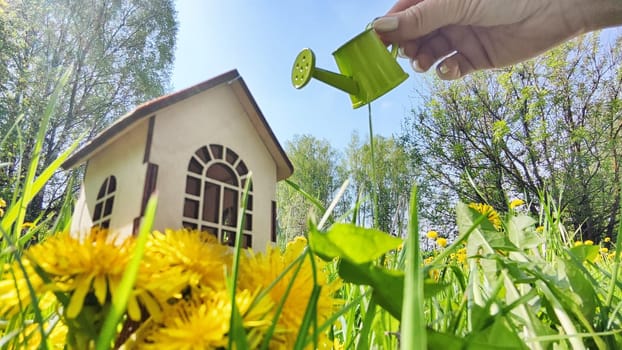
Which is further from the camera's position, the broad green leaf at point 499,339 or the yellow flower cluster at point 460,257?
the yellow flower cluster at point 460,257

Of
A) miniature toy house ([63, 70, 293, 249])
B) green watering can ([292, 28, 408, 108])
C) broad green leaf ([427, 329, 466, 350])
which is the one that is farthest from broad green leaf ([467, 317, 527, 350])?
green watering can ([292, 28, 408, 108])

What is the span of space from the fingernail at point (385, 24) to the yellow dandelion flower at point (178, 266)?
23.5 inches

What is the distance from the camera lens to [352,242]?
16 cm

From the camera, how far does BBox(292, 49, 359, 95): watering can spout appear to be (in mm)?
413

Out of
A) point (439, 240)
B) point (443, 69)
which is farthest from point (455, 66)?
point (439, 240)

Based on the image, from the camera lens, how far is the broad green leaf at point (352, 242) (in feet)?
0.51

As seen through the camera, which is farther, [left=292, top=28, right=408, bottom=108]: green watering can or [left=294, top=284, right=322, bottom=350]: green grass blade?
[left=292, top=28, right=408, bottom=108]: green watering can

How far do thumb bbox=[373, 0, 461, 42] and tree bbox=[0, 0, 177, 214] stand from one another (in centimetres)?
740

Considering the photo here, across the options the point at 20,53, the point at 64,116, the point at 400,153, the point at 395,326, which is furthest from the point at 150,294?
the point at 400,153

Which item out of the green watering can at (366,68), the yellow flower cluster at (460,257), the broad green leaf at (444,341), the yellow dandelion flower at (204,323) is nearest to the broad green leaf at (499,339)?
the broad green leaf at (444,341)

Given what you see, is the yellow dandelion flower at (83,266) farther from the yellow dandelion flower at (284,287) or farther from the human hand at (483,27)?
the human hand at (483,27)

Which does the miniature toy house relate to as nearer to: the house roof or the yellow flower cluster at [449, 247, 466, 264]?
the house roof

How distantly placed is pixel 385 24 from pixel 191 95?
45cm

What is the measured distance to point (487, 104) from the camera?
922 cm
